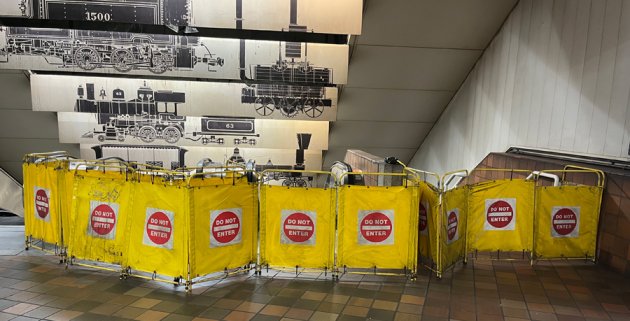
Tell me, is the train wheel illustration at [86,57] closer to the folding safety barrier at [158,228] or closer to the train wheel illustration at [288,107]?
the train wheel illustration at [288,107]

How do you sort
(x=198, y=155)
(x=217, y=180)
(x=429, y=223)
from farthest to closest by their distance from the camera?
(x=198, y=155)
(x=429, y=223)
(x=217, y=180)

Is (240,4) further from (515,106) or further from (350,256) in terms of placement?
(515,106)

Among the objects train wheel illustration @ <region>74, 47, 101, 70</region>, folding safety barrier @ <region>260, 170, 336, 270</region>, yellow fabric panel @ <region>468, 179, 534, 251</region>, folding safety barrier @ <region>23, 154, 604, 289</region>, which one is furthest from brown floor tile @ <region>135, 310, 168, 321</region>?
train wheel illustration @ <region>74, 47, 101, 70</region>

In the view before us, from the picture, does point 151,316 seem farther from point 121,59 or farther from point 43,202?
point 121,59

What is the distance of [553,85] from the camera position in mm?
5910

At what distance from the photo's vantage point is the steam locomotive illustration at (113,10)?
6109 millimetres

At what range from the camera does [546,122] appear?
6074mm

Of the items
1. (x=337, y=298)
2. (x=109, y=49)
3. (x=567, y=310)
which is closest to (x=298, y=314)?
(x=337, y=298)

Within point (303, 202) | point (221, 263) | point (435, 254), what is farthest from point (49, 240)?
point (435, 254)

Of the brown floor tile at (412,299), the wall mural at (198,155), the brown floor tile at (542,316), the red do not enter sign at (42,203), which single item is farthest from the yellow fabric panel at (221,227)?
the wall mural at (198,155)

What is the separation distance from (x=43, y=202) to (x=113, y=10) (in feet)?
10.3

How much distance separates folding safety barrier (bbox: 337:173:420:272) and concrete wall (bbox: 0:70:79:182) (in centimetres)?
751

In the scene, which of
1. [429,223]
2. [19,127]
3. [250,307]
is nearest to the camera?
[250,307]

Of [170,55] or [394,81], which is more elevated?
[170,55]
